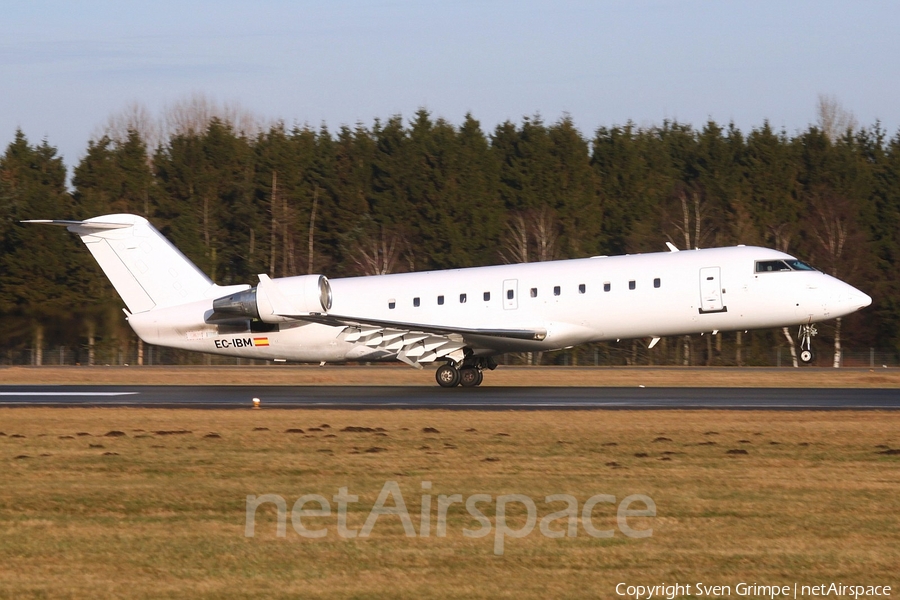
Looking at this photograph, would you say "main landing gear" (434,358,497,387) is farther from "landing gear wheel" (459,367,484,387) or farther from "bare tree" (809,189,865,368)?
"bare tree" (809,189,865,368)

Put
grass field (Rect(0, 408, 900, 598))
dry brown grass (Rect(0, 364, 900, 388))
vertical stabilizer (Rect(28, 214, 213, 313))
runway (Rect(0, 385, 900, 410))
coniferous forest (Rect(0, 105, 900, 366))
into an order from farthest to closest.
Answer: coniferous forest (Rect(0, 105, 900, 366)), dry brown grass (Rect(0, 364, 900, 388)), vertical stabilizer (Rect(28, 214, 213, 313)), runway (Rect(0, 385, 900, 410)), grass field (Rect(0, 408, 900, 598))

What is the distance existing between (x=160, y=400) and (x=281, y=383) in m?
7.35

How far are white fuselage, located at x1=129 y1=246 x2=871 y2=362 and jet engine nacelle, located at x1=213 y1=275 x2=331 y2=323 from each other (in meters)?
0.76

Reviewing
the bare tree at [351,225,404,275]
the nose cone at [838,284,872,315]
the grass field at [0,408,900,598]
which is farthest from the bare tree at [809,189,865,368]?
the grass field at [0,408,900,598]

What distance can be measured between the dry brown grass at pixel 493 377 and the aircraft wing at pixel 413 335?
319 cm

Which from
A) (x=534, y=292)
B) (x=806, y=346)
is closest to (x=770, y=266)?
(x=806, y=346)

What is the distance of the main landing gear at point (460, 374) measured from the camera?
28.0 m

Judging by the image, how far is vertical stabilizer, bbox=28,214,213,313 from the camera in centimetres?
2903

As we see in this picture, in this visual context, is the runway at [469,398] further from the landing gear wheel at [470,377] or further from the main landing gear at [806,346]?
the main landing gear at [806,346]

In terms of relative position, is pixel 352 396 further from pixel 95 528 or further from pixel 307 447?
pixel 95 528

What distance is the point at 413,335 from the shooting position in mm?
27281

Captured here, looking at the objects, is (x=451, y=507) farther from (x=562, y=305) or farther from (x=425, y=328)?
(x=562, y=305)

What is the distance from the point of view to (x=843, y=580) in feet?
26.4

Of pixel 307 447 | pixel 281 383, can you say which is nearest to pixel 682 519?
pixel 307 447
